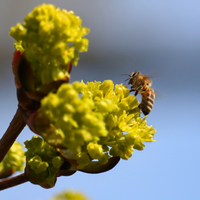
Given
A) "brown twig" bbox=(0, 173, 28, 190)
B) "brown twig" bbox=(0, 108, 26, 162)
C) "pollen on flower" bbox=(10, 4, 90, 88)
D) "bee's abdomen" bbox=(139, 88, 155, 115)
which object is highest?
"bee's abdomen" bbox=(139, 88, 155, 115)

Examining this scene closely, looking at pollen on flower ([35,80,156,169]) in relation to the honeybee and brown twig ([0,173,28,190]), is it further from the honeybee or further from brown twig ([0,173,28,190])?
the honeybee

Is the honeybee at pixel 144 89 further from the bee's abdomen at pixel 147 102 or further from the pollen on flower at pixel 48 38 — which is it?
the pollen on flower at pixel 48 38

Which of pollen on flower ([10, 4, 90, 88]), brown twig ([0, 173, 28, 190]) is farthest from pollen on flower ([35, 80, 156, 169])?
brown twig ([0, 173, 28, 190])

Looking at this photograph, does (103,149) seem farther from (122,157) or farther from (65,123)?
(65,123)

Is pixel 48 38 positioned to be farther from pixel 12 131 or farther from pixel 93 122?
pixel 12 131

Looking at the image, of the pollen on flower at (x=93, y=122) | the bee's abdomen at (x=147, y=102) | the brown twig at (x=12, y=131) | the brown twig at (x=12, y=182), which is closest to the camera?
the pollen on flower at (x=93, y=122)

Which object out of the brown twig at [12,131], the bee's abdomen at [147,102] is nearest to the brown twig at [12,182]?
the brown twig at [12,131]
